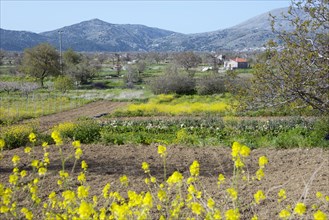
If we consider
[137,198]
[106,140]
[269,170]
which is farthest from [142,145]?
[137,198]

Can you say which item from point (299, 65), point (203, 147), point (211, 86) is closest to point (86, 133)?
point (203, 147)

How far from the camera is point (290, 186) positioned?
23.3ft

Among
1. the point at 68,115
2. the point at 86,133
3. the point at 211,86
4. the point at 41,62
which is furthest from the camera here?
the point at 41,62

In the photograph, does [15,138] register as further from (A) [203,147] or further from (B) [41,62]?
(B) [41,62]

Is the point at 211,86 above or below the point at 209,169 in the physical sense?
below

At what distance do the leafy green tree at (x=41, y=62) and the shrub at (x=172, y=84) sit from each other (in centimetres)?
1730

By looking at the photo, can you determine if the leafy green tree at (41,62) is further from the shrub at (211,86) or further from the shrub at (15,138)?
the shrub at (15,138)

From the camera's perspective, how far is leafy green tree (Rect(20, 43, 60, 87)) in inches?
1984

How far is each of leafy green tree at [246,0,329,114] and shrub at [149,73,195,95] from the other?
101 feet

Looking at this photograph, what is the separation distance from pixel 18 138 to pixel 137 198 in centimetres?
939

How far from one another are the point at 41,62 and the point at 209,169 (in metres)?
45.9

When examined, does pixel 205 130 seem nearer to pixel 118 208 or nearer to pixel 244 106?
pixel 244 106

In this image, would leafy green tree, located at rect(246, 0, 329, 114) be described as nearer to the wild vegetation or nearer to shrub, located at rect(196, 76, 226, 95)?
the wild vegetation

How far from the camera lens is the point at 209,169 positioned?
8898mm
